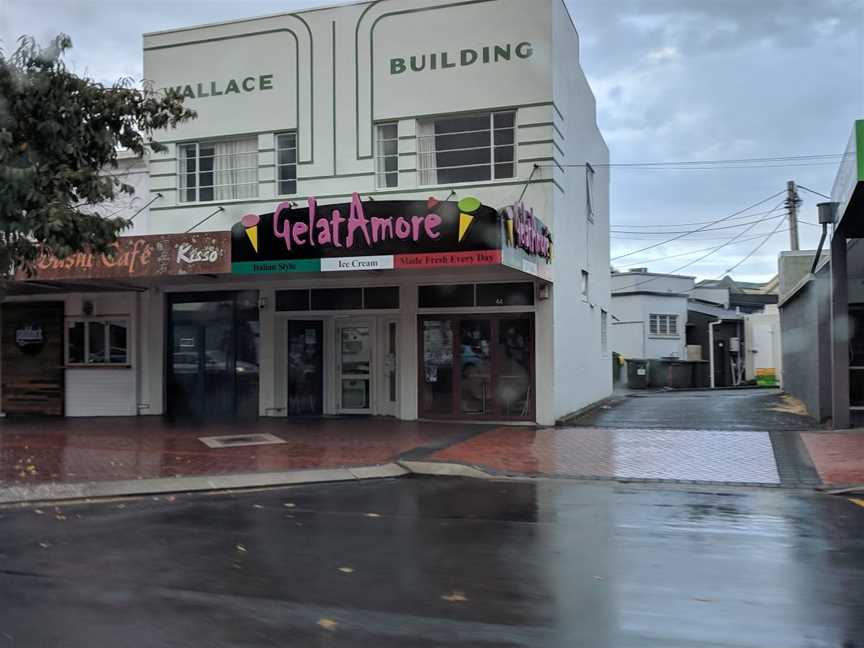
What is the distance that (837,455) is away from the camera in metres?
11.3

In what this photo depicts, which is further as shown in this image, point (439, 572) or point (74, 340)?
point (74, 340)

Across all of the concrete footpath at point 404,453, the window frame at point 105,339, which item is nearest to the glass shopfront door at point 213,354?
the window frame at point 105,339

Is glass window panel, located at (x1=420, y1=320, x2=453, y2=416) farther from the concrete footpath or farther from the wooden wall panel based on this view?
the wooden wall panel

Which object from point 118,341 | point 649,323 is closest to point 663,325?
point 649,323

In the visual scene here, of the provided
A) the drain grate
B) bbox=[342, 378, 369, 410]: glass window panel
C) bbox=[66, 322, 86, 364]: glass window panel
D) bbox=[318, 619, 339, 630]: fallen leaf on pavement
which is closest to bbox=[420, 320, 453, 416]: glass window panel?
bbox=[342, 378, 369, 410]: glass window panel

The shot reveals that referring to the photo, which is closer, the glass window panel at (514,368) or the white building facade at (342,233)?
the white building facade at (342,233)

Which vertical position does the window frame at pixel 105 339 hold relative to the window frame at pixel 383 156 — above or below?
below

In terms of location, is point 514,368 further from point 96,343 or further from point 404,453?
point 96,343

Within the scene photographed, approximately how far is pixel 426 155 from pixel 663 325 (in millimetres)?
25641

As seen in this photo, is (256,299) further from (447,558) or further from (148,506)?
(447,558)

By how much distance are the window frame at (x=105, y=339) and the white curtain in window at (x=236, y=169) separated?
3810 millimetres

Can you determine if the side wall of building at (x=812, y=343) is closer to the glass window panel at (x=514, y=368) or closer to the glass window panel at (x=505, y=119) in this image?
the glass window panel at (x=514, y=368)

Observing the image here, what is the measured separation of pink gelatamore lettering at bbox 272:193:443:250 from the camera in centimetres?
1278

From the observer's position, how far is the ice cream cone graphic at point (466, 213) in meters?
12.3
